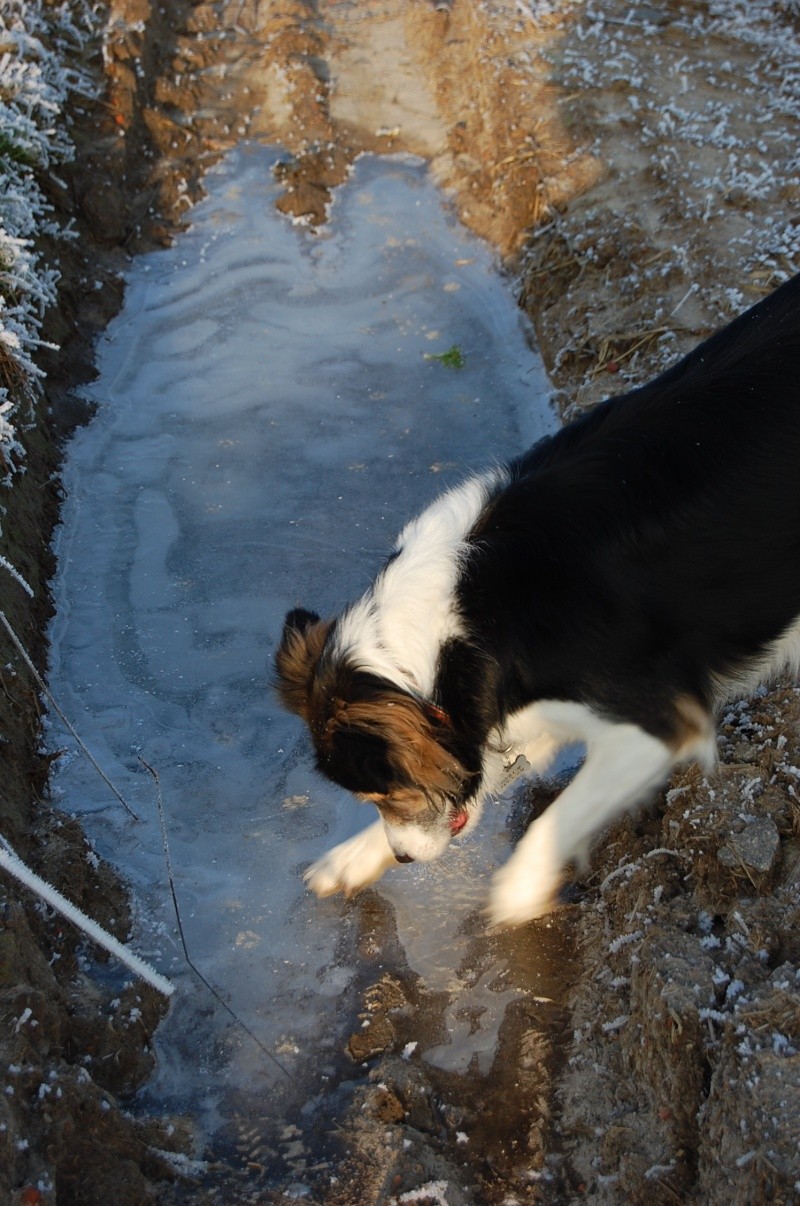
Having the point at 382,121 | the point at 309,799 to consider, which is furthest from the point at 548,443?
the point at 382,121

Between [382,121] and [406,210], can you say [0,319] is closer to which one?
[406,210]

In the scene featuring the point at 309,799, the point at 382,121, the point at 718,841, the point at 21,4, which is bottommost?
the point at 309,799

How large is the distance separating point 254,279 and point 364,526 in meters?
2.31

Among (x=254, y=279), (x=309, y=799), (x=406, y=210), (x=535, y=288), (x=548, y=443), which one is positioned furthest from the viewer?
(x=406, y=210)

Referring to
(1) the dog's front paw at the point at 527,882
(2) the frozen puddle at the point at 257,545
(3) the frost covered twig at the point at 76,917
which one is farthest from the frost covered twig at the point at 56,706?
(1) the dog's front paw at the point at 527,882

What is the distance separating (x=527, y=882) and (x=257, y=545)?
224cm

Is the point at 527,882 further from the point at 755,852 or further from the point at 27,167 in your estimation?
the point at 27,167

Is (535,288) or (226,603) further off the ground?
(535,288)

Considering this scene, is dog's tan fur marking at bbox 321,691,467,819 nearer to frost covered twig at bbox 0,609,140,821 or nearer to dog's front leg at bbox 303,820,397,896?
dog's front leg at bbox 303,820,397,896

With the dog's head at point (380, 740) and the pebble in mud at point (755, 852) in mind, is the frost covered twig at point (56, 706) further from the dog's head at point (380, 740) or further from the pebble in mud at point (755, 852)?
the pebble in mud at point (755, 852)

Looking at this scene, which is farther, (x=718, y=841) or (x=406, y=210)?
(x=406, y=210)

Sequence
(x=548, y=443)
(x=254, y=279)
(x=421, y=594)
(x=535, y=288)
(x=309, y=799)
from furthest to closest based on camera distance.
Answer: (x=254, y=279) < (x=535, y=288) < (x=309, y=799) < (x=548, y=443) < (x=421, y=594)

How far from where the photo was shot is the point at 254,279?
6.41m

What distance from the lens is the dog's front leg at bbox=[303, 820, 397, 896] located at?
3527 millimetres
